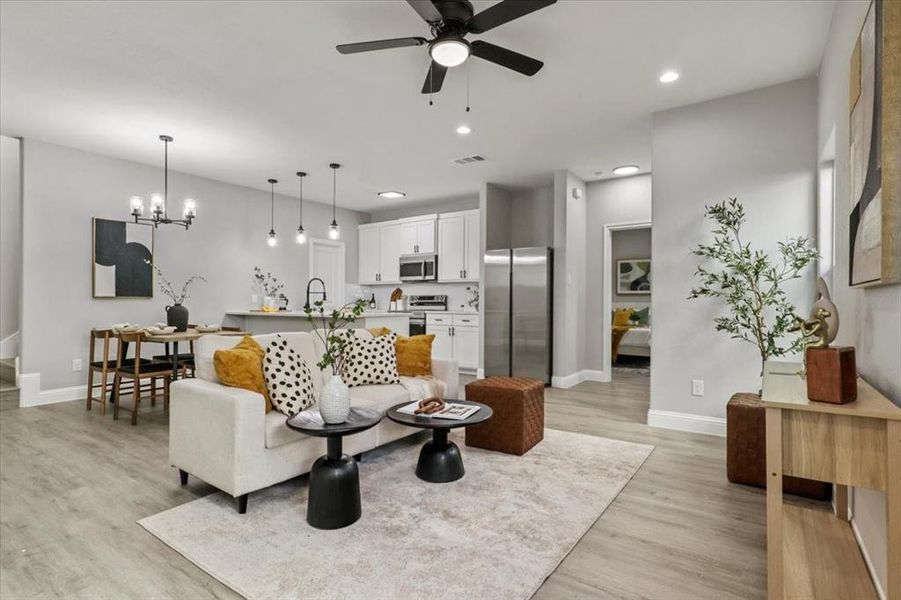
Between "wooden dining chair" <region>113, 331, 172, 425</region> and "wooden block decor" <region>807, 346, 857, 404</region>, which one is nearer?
"wooden block decor" <region>807, 346, 857, 404</region>

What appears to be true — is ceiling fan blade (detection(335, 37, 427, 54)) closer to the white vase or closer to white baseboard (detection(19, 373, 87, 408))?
the white vase

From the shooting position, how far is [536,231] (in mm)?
6926

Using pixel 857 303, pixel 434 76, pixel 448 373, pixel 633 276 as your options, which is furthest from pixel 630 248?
pixel 857 303

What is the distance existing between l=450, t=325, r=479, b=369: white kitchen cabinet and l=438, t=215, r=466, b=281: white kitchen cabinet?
0.82m

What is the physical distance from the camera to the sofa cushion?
3070mm

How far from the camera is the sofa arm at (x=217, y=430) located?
7.54 feet

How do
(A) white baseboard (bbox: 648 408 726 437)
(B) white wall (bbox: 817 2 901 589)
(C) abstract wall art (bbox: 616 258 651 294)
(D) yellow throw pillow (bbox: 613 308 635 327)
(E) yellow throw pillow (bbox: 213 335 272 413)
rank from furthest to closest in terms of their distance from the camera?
1. (C) abstract wall art (bbox: 616 258 651 294)
2. (D) yellow throw pillow (bbox: 613 308 635 327)
3. (A) white baseboard (bbox: 648 408 726 437)
4. (E) yellow throw pillow (bbox: 213 335 272 413)
5. (B) white wall (bbox: 817 2 901 589)

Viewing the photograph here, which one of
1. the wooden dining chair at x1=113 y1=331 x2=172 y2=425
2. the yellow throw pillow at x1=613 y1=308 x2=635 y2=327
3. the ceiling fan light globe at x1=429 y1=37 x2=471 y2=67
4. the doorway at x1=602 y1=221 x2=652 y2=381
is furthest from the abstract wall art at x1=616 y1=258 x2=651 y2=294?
the wooden dining chair at x1=113 y1=331 x2=172 y2=425

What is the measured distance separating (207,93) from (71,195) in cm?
263

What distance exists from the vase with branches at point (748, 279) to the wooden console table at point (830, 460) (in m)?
1.84

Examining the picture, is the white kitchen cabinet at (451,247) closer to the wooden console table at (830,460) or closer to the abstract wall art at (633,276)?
the abstract wall art at (633,276)

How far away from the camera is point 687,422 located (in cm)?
385

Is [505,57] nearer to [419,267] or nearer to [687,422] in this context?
[687,422]

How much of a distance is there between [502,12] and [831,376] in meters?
2.00
